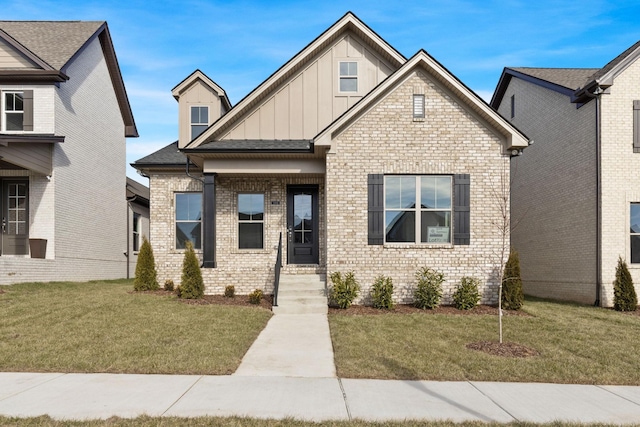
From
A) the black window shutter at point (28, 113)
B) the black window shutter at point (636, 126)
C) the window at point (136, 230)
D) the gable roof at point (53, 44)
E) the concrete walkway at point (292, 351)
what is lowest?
the concrete walkway at point (292, 351)

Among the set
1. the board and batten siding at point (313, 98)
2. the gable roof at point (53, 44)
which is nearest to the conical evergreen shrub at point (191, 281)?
the board and batten siding at point (313, 98)

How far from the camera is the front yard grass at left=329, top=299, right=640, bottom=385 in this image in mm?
6531

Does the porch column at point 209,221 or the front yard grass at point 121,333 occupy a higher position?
the porch column at point 209,221

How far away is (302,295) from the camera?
11914mm

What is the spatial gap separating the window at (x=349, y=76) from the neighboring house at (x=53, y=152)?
9.21 m

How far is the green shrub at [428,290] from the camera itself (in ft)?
38.0

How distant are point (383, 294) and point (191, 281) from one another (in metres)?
4.99

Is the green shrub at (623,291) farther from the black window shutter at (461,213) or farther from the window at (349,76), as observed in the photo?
the window at (349,76)

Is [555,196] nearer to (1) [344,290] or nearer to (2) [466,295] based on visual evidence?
(2) [466,295]

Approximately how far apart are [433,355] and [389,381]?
152cm

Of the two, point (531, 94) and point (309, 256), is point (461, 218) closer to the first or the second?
point (309, 256)

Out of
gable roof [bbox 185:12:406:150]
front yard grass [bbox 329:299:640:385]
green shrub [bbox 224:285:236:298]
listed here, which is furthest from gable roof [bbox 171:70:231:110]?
front yard grass [bbox 329:299:640:385]

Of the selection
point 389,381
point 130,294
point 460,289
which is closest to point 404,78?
point 460,289

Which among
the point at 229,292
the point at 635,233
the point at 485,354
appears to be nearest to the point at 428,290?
the point at 485,354
